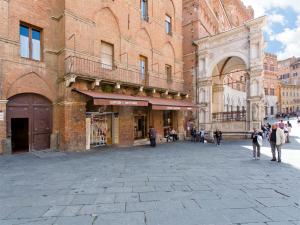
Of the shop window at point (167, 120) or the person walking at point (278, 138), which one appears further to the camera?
the shop window at point (167, 120)

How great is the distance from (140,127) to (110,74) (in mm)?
4743

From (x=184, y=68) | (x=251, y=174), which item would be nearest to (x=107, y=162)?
(x=251, y=174)

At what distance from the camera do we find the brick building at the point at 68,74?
989cm

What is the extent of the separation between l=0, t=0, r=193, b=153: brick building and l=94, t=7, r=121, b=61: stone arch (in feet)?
0.19

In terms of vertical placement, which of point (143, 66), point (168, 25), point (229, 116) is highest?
point (168, 25)

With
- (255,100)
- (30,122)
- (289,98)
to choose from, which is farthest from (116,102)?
(289,98)

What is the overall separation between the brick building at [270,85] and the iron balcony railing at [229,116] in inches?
1430

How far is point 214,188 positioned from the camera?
16.9 feet

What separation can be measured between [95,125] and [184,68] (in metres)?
11.9

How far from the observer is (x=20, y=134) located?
11.0 m

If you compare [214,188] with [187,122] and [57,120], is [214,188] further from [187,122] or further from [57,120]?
[187,122]

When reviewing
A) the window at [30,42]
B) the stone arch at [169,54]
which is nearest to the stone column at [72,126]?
the window at [30,42]

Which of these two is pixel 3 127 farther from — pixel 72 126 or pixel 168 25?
pixel 168 25

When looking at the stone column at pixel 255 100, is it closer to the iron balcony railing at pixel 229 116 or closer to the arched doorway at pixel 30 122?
the iron balcony railing at pixel 229 116
